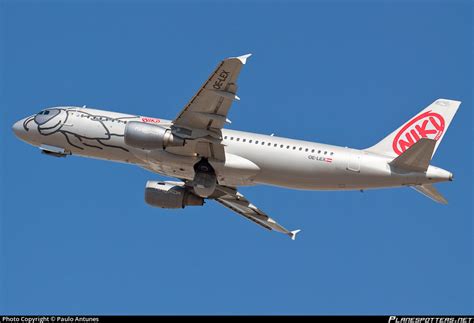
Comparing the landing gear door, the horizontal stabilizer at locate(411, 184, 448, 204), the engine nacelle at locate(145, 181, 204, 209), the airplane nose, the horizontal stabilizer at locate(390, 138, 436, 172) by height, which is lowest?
the horizontal stabilizer at locate(411, 184, 448, 204)

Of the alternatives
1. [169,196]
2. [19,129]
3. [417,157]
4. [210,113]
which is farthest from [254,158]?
[19,129]

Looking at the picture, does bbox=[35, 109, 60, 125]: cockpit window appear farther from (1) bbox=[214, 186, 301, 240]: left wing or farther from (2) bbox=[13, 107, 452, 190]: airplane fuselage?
(1) bbox=[214, 186, 301, 240]: left wing

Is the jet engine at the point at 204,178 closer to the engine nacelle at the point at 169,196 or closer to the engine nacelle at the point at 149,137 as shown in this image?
the engine nacelle at the point at 149,137

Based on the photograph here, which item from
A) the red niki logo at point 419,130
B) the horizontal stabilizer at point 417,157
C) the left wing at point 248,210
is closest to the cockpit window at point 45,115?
the left wing at point 248,210

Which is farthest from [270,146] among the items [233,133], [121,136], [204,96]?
[121,136]

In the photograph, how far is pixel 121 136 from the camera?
52688 millimetres

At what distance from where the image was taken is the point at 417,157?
4759 cm

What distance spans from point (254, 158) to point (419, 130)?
1009 cm

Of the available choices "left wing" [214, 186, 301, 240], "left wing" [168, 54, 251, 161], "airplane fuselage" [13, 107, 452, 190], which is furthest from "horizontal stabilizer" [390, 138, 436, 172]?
"left wing" [214, 186, 301, 240]

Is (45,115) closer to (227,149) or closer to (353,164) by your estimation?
(227,149)

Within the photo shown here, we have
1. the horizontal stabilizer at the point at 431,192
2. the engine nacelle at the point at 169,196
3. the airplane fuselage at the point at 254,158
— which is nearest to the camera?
the horizontal stabilizer at the point at 431,192

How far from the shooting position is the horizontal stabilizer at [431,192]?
48938 millimetres

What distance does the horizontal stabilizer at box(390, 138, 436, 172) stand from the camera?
155 ft

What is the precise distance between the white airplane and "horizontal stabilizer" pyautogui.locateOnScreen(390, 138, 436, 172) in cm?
5
